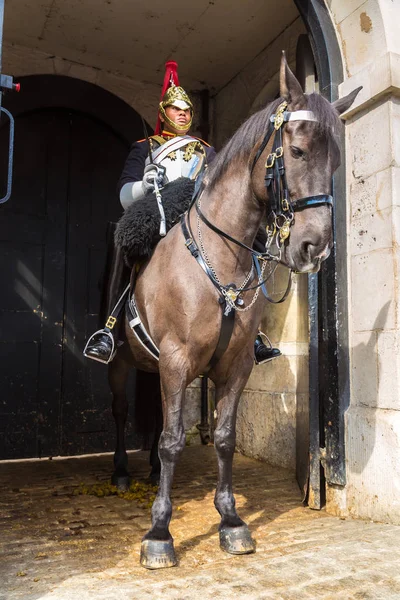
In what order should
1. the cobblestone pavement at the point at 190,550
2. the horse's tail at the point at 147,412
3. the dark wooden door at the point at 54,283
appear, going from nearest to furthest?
the cobblestone pavement at the point at 190,550 → the horse's tail at the point at 147,412 → the dark wooden door at the point at 54,283

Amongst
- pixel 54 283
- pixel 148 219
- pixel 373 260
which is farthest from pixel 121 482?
pixel 373 260

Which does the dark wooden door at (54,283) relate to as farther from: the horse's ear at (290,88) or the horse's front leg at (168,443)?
the horse's ear at (290,88)

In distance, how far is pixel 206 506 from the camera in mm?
3609

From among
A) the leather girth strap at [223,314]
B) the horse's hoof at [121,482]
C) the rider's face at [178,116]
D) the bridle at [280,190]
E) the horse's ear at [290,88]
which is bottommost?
the horse's hoof at [121,482]

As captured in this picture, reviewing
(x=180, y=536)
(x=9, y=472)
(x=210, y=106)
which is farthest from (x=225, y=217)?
(x=210, y=106)

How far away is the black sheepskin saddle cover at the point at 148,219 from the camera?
126 inches

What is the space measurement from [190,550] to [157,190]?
6.81ft

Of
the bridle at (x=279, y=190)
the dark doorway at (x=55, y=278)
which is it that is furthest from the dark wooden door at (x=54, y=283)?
the bridle at (x=279, y=190)

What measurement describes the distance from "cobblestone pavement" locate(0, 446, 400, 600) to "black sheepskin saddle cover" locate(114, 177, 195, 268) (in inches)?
64.7

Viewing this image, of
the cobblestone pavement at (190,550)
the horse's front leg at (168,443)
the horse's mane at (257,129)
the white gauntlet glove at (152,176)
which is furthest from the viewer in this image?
the white gauntlet glove at (152,176)

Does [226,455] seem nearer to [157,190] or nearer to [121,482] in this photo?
[121,482]

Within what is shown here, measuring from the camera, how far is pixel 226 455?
2.98 meters

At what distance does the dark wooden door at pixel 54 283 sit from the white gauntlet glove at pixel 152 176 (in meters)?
2.41

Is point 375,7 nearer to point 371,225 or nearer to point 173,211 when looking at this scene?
point 371,225
